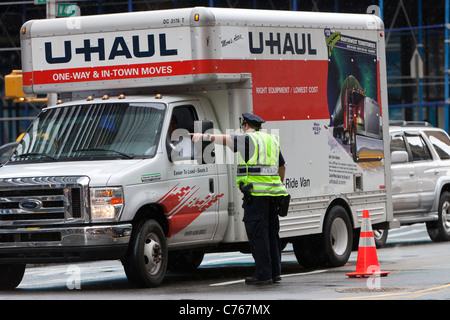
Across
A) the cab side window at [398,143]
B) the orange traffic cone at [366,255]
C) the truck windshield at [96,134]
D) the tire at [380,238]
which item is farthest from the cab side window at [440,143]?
the truck windshield at [96,134]

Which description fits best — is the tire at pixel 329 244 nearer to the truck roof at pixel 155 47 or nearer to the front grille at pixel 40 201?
the truck roof at pixel 155 47

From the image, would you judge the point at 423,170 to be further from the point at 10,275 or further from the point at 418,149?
the point at 10,275

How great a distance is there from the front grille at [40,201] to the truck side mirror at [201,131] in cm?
144

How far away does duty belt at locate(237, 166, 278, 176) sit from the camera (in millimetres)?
11844

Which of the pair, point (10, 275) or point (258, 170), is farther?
point (10, 275)

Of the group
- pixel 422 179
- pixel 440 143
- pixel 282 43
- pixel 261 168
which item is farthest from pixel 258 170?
pixel 440 143

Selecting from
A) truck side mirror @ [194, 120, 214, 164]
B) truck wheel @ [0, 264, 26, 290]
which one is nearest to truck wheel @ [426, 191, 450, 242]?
truck side mirror @ [194, 120, 214, 164]

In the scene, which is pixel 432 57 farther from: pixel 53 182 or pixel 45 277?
pixel 53 182

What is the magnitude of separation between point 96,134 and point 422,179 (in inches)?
313

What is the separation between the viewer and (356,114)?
14.8 m

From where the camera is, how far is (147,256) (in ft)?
38.0

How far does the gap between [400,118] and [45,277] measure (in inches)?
1127

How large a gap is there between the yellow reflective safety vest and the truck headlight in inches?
57.7

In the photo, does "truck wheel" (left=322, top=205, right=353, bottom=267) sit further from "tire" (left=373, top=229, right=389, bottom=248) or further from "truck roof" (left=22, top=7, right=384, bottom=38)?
"tire" (left=373, top=229, right=389, bottom=248)
